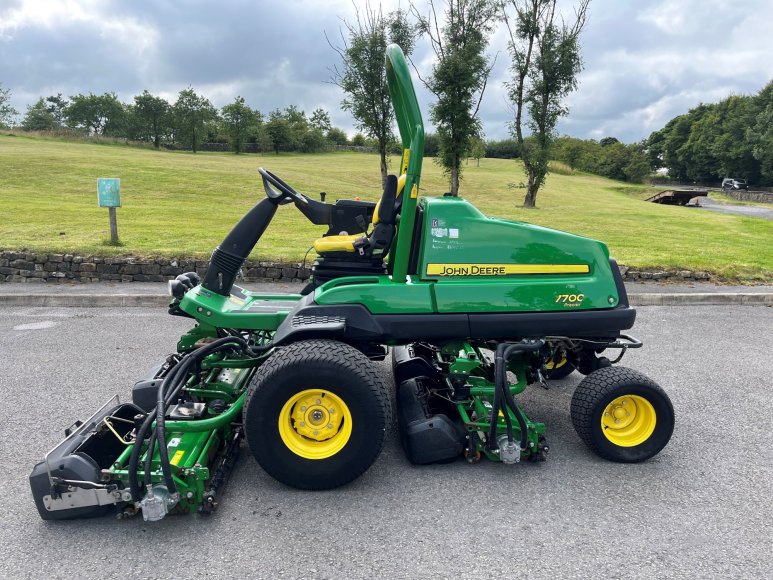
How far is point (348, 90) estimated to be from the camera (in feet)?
66.2

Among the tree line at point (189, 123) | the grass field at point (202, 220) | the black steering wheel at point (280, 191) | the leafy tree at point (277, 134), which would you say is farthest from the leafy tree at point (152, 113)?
the black steering wheel at point (280, 191)

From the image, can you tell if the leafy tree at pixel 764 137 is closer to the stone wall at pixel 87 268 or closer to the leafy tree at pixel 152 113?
Answer: the stone wall at pixel 87 268

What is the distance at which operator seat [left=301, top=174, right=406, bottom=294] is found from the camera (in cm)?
361

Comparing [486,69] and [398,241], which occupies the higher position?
[486,69]

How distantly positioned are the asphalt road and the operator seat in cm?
130

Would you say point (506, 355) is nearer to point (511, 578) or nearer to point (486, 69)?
point (511, 578)

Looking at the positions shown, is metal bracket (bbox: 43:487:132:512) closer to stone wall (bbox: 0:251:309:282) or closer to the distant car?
stone wall (bbox: 0:251:309:282)

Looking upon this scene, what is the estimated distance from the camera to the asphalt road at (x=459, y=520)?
2465mm

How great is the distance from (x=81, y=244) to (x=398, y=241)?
8.23 m

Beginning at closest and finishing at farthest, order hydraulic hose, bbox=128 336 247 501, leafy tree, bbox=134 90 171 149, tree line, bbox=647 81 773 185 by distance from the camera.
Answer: hydraulic hose, bbox=128 336 247 501 < tree line, bbox=647 81 773 185 < leafy tree, bbox=134 90 171 149

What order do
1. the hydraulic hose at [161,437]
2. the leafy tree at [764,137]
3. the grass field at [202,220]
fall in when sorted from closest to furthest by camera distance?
the hydraulic hose at [161,437], the grass field at [202,220], the leafy tree at [764,137]

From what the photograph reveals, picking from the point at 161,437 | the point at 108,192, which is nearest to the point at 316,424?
the point at 161,437

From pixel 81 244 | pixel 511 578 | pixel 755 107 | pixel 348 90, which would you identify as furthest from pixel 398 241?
pixel 755 107

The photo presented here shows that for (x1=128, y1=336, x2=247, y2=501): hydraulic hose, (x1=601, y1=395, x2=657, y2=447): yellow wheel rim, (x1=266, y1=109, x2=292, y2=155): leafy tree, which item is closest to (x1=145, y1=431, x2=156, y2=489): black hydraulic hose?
(x1=128, y1=336, x2=247, y2=501): hydraulic hose
